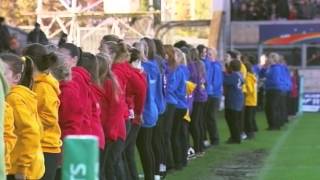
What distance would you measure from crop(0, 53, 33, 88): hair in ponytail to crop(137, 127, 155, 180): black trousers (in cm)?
382

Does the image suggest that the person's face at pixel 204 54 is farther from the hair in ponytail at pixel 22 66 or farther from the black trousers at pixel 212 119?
the hair in ponytail at pixel 22 66

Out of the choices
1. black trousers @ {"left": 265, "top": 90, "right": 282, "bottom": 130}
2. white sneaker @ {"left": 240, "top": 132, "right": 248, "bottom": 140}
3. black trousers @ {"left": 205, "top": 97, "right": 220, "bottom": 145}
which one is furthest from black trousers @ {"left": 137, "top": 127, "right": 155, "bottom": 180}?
black trousers @ {"left": 265, "top": 90, "right": 282, "bottom": 130}

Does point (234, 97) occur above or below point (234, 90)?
below

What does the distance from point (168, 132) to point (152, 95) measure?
1.52 meters

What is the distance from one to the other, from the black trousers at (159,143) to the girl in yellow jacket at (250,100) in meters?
6.08

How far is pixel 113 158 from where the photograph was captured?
8.49 metres

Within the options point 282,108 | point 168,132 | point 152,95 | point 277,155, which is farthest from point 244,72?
point 152,95

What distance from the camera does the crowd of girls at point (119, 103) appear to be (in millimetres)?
6000

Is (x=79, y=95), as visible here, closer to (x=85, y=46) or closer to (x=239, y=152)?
(x=239, y=152)

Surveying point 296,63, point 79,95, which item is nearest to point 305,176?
point 79,95

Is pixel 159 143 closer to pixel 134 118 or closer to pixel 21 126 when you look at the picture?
pixel 134 118

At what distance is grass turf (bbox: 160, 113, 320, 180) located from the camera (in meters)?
11.6

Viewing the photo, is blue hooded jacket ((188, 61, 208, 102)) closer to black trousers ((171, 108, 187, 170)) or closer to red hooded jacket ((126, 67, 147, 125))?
black trousers ((171, 108, 187, 170))

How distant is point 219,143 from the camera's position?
16.2 meters
